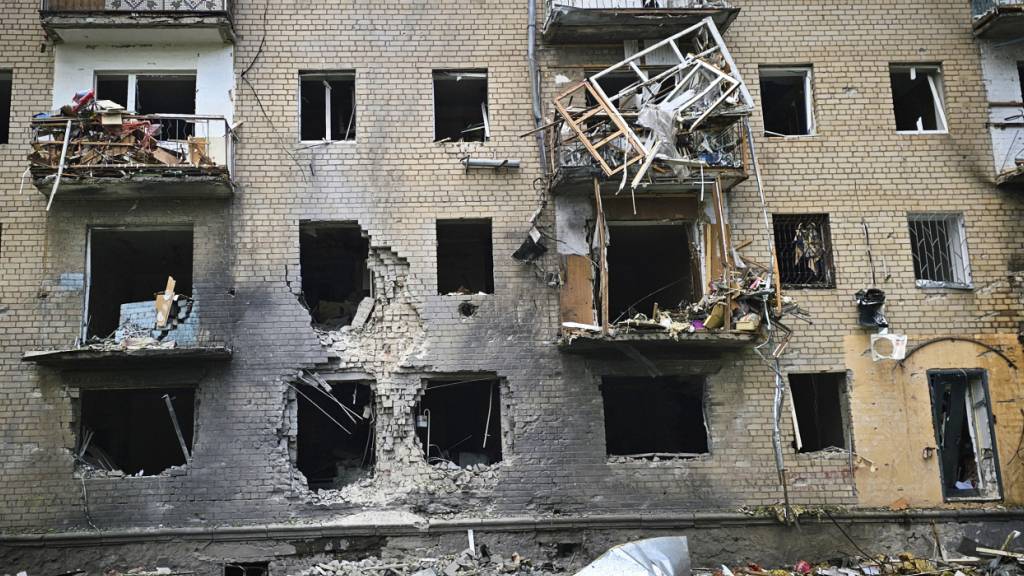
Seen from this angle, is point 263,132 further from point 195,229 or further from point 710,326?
point 710,326

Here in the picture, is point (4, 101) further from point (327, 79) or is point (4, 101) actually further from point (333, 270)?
point (333, 270)

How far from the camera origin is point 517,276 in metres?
13.8

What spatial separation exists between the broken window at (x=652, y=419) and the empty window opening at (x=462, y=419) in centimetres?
236

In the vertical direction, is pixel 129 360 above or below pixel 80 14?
below

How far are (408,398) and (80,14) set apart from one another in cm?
813

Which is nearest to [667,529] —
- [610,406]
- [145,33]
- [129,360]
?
[610,406]

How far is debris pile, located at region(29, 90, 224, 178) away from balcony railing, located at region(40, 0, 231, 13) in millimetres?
1507

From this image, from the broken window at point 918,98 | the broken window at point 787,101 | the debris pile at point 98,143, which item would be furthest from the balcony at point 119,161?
the broken window at point 918,98

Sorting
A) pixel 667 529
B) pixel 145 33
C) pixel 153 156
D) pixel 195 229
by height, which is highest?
pixel 145 33

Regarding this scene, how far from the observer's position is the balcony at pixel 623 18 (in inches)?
544

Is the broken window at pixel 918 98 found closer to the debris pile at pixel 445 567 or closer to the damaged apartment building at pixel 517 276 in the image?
the damaged apartment building at pixel 517 276

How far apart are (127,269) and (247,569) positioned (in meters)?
7.15

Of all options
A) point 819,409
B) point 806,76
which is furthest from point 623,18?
point 819,409

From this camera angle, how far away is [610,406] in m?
16.9
